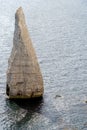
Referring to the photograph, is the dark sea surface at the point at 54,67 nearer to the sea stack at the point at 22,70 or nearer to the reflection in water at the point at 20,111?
the reflection in water at the point at 20,111

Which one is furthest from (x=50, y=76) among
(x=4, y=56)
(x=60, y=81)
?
(x=4, y=56)

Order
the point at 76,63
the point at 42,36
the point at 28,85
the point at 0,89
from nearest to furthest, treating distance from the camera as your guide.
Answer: the point at 28,85 < the point at 0,89 < the point at 76,63 < the point at 42,36

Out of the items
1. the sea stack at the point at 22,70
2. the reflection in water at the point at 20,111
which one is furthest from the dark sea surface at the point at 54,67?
the sea stack at the point at 22,70

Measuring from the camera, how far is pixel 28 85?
44.8 m

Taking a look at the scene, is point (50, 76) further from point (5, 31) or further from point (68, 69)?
point (5, 31)

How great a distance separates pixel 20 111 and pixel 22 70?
4.88 metres

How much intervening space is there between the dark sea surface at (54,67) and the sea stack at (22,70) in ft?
5.07

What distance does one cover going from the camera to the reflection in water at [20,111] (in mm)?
40719

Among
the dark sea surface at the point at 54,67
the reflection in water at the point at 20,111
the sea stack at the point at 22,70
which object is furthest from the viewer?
the sea stack at the point at 22,70

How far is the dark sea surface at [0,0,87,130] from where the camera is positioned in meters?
41.3

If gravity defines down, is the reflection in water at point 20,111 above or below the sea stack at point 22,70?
below

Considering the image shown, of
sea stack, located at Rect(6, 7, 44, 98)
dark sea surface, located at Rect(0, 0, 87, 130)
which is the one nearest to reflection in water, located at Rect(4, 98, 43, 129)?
dark sea surface, located at Rect(0, 0, 87, 130)

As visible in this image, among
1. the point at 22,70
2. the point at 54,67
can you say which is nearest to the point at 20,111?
the point at 22,70

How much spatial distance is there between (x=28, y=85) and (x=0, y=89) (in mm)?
4969
